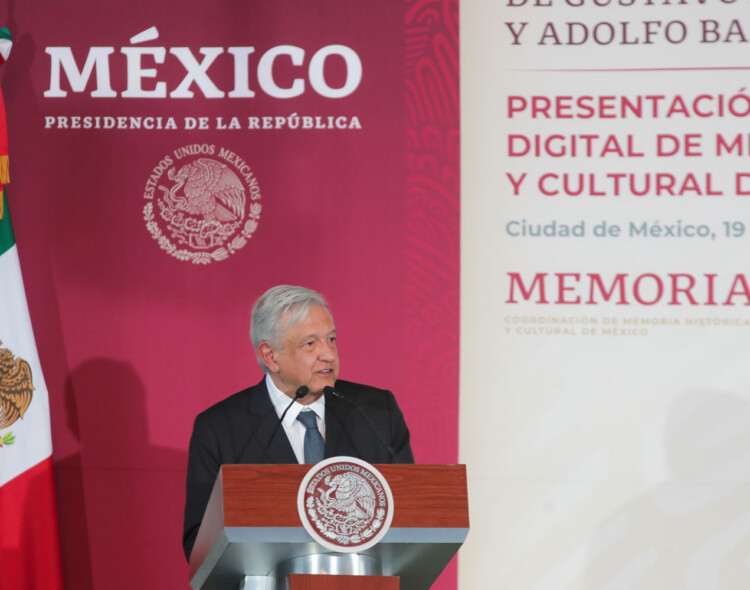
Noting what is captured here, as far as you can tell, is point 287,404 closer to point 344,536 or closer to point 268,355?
point 268,355

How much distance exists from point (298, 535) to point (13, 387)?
6.75ft

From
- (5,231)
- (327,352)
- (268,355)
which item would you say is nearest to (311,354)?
(327,352)

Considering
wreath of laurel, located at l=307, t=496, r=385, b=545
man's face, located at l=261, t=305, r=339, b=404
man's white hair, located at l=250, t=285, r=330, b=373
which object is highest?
man's white hair, located at l=250, t=285, r=330, b=373

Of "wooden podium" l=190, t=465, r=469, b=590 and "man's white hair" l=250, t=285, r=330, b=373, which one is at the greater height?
"man's white hair" l=250, t=285, r=330, b=373

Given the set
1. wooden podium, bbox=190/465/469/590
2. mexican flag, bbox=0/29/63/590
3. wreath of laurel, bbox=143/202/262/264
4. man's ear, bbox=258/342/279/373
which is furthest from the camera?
wreath of laurel, bbox=143/202/262/264

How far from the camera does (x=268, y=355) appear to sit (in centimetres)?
273

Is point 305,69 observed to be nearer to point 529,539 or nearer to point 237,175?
point 237,175

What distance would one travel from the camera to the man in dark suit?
264 cm

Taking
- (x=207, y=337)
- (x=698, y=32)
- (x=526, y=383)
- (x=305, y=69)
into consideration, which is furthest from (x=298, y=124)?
(x=698, y=32)

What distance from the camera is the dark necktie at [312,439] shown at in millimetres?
2656

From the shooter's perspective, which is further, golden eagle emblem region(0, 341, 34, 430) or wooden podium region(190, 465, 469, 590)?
golden eagle emblem region(0, 341, 34, 430)

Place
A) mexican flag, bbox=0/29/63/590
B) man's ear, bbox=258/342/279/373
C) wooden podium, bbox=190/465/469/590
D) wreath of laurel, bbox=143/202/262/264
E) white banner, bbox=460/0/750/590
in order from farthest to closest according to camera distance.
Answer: wreath of laurel, bbox=143/202/262/264
white banner, bbox=460/0/750/590
mexican flag, bbox=0/29/63/590
man's ear, bbox=258/342/279/373
wooden podium, bbox=190/465/469/590

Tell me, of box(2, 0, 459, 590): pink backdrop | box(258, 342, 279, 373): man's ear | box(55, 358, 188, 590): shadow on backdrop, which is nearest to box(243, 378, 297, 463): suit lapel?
box(258, 342, 279, 373): man's ear

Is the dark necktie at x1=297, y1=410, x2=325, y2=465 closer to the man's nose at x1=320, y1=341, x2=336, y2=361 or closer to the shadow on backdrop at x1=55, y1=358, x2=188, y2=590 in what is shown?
the man's nose at x1=320, y1=341, x2=336, y2=361
